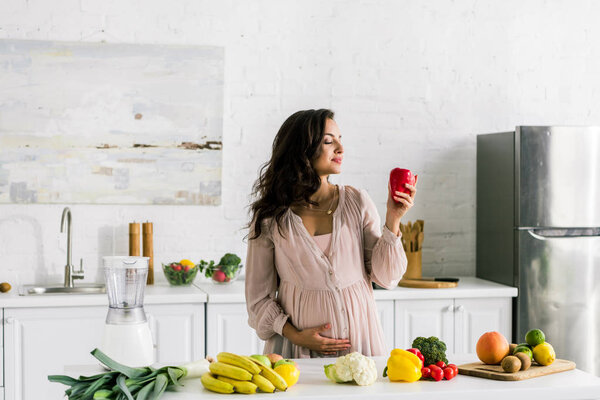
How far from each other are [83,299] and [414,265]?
1.77 meters

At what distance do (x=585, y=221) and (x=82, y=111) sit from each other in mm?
2743

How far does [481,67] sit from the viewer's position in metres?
4.51

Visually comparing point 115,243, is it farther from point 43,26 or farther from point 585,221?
point 585,221

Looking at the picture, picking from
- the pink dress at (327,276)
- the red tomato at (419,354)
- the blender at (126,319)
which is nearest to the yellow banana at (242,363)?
the blender at (126,319)

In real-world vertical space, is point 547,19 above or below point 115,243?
above

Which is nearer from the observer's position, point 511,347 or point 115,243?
point 511,347

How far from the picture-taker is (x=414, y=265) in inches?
165

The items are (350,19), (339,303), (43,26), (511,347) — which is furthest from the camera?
(350,19)

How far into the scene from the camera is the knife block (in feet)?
13.8

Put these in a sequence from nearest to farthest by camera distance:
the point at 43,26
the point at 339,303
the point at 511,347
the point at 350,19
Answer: the point at 511,347
the point at 339,303
the point at 43,26
the point at 350,19

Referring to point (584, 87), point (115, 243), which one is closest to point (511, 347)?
point (115, 243)

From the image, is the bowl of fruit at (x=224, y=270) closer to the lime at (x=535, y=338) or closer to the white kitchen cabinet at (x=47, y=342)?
the white kitchen cabinet at (x=47, y=342)

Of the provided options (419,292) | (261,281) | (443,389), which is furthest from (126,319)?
(419,292)

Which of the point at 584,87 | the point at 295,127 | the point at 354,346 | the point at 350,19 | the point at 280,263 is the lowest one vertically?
the point at 354,346
